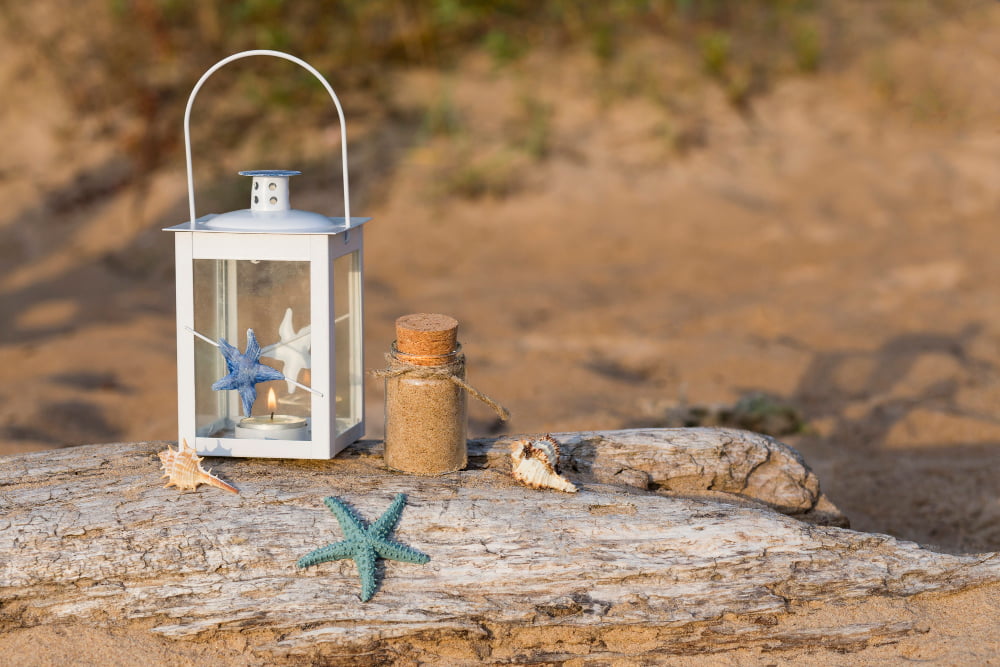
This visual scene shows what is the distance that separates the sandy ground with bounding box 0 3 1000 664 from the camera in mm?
5223

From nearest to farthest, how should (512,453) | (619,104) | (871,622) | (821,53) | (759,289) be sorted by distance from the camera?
1. (871,622)
2. (512,453)
3. (759,289)
4. (619,104)
5. (821,53)

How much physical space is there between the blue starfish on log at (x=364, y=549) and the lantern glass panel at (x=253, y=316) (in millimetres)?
613

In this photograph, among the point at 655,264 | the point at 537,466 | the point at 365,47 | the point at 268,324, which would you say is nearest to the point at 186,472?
the point at 268,324

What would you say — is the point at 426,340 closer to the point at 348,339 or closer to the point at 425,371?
the point at 425,371

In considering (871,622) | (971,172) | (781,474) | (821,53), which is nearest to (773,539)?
(871,622)

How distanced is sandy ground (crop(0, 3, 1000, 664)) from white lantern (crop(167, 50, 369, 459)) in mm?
2034

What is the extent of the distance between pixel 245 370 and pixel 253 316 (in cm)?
25

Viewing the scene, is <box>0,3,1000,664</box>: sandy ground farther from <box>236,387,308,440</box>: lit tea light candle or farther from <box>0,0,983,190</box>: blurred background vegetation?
<box>236,387,308,440</box>: lit tea light candle

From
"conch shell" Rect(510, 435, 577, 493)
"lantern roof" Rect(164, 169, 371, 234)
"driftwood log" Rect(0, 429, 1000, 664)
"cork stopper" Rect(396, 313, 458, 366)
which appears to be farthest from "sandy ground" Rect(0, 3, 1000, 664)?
"lantern roof" Rect(164, 169, 371, 234)

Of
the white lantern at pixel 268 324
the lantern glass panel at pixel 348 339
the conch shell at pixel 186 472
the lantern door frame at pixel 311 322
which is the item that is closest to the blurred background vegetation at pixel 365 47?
the lantern glass panel at pixel 348 339

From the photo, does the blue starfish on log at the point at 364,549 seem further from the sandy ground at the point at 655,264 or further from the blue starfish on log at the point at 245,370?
the sandy ground at the point at 655,264

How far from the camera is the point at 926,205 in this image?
27.5 ft

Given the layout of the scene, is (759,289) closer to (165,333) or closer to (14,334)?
(165,333)

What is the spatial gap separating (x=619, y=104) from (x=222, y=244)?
6745 millimetres
